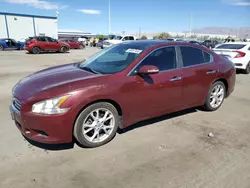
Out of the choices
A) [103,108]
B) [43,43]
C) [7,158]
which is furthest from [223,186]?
[43,43]

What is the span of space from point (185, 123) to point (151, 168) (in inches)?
70.5

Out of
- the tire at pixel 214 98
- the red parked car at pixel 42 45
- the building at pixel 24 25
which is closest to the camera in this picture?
the tire at pixel 214 98

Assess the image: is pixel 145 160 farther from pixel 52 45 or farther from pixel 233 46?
pixel 52 45

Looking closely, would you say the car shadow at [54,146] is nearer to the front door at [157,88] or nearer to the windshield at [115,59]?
the front door at [157,88]

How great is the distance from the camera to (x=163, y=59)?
4172 mm

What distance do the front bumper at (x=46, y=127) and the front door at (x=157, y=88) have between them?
41.3 inches

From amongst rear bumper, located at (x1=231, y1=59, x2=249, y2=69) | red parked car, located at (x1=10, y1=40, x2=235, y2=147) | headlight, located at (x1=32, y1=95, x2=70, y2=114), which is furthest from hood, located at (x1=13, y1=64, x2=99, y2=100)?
rear bumper, located at (x1=231, y1=59, x2=249, y2=69)

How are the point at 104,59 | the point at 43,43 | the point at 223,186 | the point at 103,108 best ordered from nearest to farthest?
1. the point at 223,186
2. the point at 103,108
3. the point at 104,59
4. the point at 43,43

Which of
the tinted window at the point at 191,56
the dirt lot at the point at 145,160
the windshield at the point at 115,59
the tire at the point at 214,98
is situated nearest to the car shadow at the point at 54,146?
the dirt lot at the point at 145,160

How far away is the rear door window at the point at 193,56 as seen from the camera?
445 centimetres

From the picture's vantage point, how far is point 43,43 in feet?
70.7

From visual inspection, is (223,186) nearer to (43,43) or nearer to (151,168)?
(151,168)

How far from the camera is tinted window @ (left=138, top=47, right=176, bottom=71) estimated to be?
3.99 m

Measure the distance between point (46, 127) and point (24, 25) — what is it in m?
40.0
